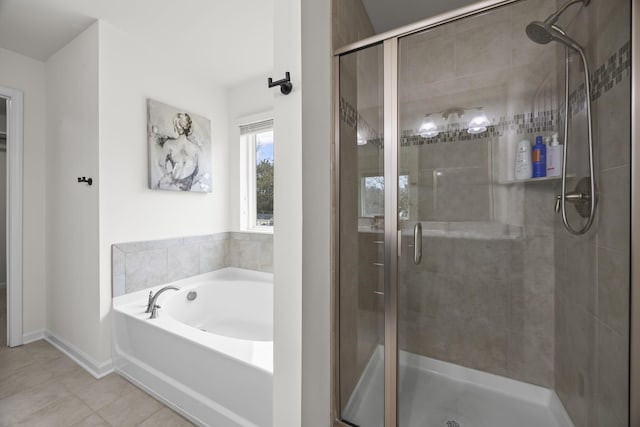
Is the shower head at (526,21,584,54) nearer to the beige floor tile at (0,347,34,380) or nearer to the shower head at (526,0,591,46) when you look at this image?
the shower head at (526,0,591,46)

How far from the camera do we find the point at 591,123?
3.22 feet

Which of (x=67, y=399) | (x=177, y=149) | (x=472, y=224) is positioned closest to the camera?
(x=472, y=224)

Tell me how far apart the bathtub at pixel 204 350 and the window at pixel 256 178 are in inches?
26.9

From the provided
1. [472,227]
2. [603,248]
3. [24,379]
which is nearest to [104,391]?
[24,379]

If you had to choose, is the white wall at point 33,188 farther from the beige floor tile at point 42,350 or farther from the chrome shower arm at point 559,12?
the chrome shower arm at point 559,12

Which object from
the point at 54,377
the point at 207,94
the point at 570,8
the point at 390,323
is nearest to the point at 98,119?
the point at 207,94

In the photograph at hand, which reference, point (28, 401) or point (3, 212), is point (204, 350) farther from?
point (3, 212)

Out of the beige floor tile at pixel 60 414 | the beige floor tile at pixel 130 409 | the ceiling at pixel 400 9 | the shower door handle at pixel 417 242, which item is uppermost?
the ceiling at pixel 400 9

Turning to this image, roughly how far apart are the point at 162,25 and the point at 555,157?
2.54 meters

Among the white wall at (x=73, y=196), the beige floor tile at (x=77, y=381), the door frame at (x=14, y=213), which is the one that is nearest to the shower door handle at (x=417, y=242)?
the white wall at (x=73, y=196)

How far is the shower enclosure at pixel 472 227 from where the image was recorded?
102 centimetres

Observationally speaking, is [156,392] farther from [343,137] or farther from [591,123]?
[591,123]

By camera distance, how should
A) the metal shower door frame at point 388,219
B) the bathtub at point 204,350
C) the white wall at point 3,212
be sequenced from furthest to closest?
the white wall at point 3,212 < the bathtub at point 204,350 < the metal shower door frame at point 388,219

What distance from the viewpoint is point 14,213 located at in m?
2.32
